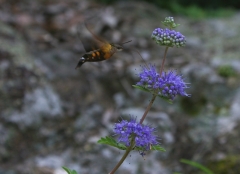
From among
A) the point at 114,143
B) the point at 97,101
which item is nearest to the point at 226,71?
the point at 97,101

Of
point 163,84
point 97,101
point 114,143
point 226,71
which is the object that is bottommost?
point 114,143

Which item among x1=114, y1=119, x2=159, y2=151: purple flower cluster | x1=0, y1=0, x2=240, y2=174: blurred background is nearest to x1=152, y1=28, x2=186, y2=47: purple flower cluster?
x1=114, y1=119, x2=159, y2=151: purple flower cluster

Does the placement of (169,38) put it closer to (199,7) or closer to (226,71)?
(226,71)

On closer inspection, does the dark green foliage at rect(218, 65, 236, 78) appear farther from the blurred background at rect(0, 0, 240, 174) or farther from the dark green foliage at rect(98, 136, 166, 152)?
the dark green foliage at rect(98, 136, 166, 152)

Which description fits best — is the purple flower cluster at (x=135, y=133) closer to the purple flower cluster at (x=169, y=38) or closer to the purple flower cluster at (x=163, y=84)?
the purple flower cluster at (x=163, y=84)

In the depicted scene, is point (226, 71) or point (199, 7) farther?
point (199, 7)

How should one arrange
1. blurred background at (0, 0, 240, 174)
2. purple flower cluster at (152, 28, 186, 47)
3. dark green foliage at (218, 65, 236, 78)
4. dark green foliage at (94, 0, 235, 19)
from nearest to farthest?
1. purple flower cluster at (152, 28, 186, 47)
2. blurred background at (0, 0, 240, 174)
3. dark green foliage at (218, 65, 236, 78)
4. dark green foliage at (94, 0, 235, 19)

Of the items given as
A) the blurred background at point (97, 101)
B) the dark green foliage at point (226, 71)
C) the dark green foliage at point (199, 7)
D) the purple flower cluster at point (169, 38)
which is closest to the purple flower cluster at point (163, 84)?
the purple flower cluster at point (169, 38)

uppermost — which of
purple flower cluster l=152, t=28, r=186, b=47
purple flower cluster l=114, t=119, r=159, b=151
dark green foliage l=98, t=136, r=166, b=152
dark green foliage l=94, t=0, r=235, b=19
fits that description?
dark green foliage l=94, t=0, r=235, b=19

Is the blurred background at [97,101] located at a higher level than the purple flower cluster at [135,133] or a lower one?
higher
